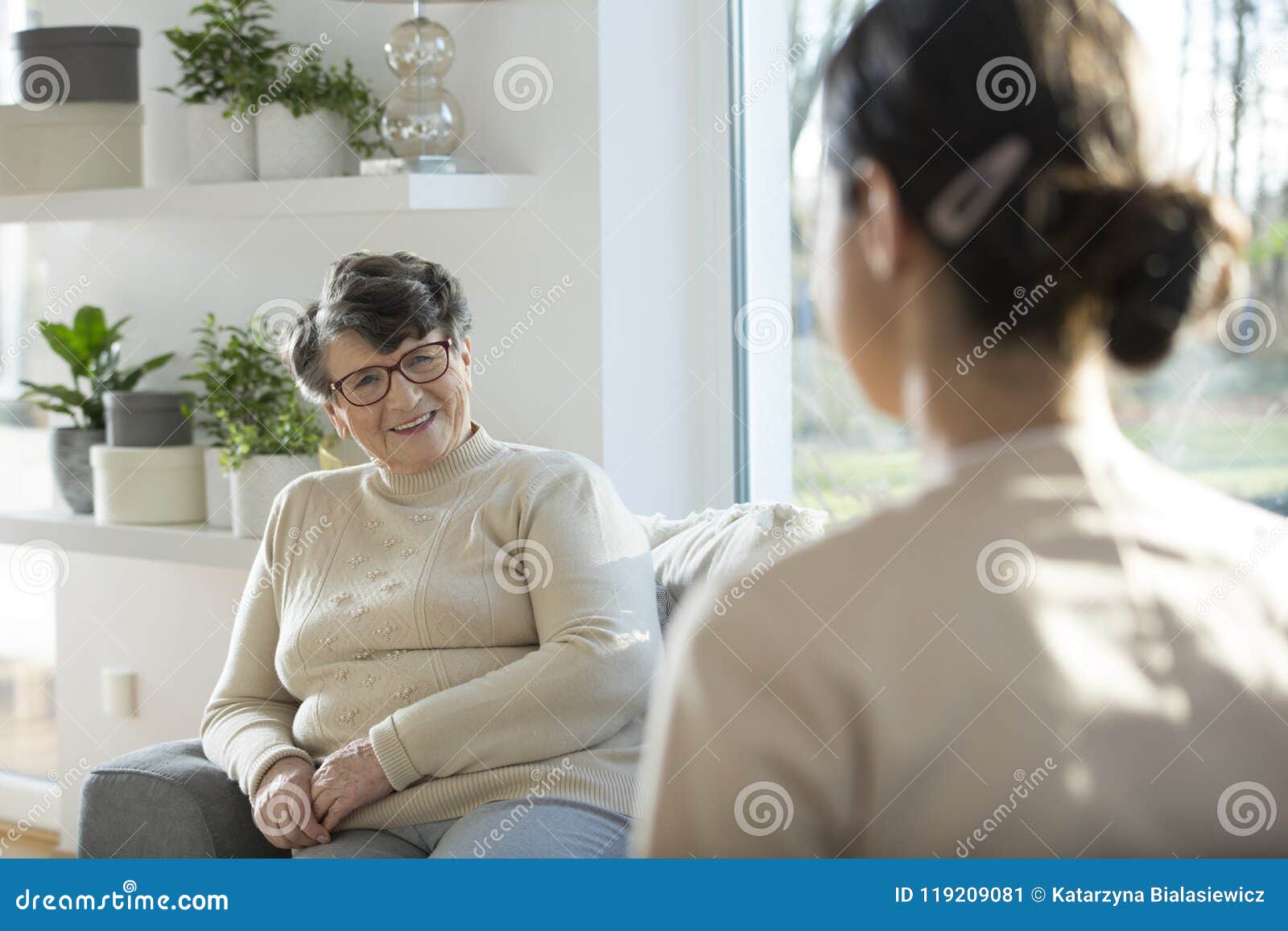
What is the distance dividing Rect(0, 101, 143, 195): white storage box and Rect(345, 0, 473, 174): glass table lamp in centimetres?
70

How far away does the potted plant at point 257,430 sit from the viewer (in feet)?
8.14

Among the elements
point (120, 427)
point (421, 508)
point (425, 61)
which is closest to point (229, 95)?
point (425, 61)

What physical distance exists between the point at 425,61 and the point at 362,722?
45.3 inches

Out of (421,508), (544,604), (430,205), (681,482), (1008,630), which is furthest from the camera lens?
(681,482)

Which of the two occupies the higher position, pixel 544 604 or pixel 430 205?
pixel 430 205

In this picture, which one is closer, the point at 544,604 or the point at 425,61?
the point at 544,604

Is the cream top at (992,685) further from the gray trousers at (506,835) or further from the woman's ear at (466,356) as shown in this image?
the woman's ear at (466,356)

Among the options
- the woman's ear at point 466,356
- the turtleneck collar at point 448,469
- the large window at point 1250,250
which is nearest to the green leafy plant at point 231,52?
the woman's ear at point 466,356

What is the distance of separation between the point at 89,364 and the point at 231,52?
2.40 feet

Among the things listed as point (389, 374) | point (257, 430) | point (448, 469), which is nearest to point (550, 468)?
point (448, 469)

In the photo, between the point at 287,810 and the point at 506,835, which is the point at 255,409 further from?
the point at 506,835

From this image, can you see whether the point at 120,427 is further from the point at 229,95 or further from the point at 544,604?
the point at 544,604

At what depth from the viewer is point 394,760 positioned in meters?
1.77

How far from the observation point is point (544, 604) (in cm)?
183
